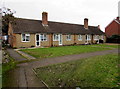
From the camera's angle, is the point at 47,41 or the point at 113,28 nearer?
the point at 47,41

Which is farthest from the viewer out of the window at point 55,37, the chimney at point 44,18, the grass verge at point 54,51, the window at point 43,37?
the chimney at point 44,18

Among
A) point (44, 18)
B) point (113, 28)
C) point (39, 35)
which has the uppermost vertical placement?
point (44, 18)

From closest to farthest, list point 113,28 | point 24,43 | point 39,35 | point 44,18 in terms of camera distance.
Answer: point 24,43, point 39,35, point 44,18, point 113,28

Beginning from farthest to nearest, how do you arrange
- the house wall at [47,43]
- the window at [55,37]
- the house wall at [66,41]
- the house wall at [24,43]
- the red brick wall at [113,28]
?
1. the red brick wall at [113,28]
2. the house wall at [66,41]
3. the window at [55,37]
4. the house wall at [47,43]
5. the house wall at [24,43]

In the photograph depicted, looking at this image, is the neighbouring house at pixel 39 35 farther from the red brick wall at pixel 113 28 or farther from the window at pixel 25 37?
the red brick wall at pixel 113 28

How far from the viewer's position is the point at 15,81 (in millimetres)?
4602

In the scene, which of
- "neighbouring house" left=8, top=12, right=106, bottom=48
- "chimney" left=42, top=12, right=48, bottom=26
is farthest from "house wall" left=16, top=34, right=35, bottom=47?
"chimney" left=42, top=12, right=48, bottom=26

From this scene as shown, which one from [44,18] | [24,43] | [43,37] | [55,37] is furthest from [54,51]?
[44,18]

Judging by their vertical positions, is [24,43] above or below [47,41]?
below

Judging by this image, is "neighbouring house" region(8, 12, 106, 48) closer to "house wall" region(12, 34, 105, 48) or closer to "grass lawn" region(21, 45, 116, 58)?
"house wall" region(12, 34, 105, 48)

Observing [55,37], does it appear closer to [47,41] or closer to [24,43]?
[47,41]

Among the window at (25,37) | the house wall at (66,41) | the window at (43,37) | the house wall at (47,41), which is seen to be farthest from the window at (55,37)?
the window at (25,37)

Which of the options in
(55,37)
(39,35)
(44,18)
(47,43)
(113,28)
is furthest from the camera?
(113,28)

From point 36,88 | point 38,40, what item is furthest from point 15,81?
point 38,40
